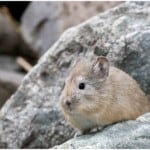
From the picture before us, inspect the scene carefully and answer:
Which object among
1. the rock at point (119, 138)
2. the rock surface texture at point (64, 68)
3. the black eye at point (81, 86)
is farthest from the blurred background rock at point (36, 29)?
the rock at point (119, 138)

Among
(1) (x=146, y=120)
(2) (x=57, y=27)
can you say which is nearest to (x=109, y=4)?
(2) (x=57, y=27)

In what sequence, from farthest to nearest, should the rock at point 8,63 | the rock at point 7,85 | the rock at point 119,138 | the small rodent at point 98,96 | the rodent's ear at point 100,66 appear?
the rock at point 8,63 → the rock at point 7,85 → the rodent's ear at point 100,66 → the small rodent at point 98,96 → the rock at point 119,138

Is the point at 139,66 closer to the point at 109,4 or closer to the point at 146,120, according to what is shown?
the point at 146,120

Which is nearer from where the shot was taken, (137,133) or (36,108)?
(137,133)

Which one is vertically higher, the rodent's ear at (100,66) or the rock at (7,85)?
the rock at (7,85)

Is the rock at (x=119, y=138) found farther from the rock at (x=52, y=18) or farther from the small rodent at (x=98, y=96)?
the rock at (x=52, y=18)

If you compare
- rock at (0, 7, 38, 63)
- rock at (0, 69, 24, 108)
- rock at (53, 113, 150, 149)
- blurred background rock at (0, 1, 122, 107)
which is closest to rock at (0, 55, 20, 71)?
blurred background rock at (0, 1, 122, 107)

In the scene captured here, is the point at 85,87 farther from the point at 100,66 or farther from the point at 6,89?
the point at 6,89
